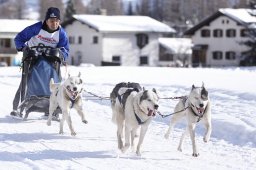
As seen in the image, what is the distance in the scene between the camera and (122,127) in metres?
6.73

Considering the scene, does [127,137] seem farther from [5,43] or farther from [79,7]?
[79,7]

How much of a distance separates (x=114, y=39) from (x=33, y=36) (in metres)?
45.0

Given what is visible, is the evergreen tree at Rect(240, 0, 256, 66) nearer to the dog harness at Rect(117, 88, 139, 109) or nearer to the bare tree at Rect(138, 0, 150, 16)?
the dog harness at Rect(117, 88, 139, 109)

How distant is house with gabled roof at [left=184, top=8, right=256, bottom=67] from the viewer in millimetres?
52181

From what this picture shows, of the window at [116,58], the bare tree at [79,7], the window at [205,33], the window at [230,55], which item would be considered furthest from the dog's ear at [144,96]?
the bare tree at [79,7]

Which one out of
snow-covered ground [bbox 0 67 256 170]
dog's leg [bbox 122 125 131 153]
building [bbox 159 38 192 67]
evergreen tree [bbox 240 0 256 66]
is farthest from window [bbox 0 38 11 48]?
dog's leg [bbox 122 125 131 153]

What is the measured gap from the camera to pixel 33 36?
354 inches

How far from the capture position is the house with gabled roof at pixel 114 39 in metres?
53.3

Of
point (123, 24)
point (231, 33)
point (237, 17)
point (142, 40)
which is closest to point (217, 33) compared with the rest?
point (231, 33)

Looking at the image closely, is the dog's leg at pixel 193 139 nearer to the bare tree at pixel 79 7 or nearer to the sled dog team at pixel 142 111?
the sled dog team at pixel 142 111

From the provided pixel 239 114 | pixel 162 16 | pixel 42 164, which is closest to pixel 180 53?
pixel 162 16

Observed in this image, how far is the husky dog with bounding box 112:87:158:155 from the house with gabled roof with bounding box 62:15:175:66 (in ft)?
149

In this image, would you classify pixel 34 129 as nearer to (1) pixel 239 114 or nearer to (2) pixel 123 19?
(1) pixel 239 114

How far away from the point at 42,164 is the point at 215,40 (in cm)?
4945
